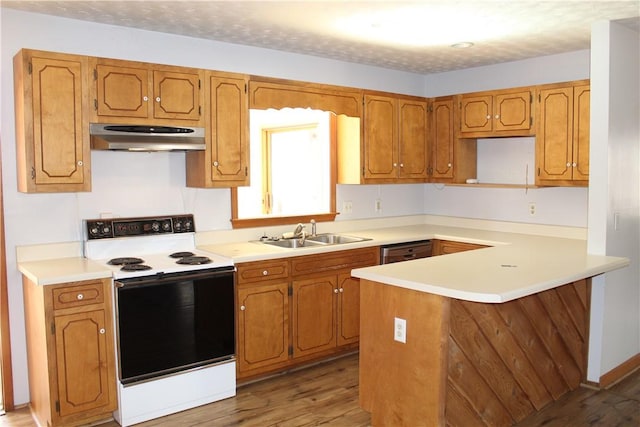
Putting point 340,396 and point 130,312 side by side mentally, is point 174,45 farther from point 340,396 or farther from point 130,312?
point 340,396

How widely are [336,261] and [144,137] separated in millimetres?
1682

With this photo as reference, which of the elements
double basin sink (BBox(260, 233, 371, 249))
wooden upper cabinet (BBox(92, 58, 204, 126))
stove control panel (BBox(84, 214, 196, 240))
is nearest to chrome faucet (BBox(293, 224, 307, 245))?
double basin sink (BBox(260, 233, 371, 249))

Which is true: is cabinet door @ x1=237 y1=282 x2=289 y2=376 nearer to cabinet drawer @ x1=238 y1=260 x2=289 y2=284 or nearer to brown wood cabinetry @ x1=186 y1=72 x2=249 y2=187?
cabinet drawer @ x1=238 y1=260 x2=289 y2=284

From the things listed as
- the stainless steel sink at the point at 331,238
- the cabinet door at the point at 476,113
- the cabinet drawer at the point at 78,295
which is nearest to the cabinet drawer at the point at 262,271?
the stainless steel sink at the point at 331,238

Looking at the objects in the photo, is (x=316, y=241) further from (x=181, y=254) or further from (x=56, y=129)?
(x=56, y=129)

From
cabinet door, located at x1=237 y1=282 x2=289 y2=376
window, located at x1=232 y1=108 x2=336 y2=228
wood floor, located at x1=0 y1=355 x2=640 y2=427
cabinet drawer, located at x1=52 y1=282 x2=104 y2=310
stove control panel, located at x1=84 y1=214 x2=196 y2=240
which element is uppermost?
window, located at x1=232 y1=108 x2=336 y2=228

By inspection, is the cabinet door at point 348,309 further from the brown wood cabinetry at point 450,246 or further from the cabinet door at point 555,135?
the cabinet door at point 555,135

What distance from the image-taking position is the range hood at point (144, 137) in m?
3.41

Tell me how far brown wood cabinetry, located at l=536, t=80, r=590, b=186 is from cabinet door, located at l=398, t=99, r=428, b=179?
3.66 ft

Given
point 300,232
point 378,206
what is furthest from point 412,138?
point 300,232

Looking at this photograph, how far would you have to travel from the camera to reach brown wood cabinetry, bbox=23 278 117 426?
3.07 m

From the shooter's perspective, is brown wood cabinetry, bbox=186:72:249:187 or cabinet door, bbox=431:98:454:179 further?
cabinet door, bbox=431:98:454:179

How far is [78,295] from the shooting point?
3.14m

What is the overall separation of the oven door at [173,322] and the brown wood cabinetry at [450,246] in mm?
2037
